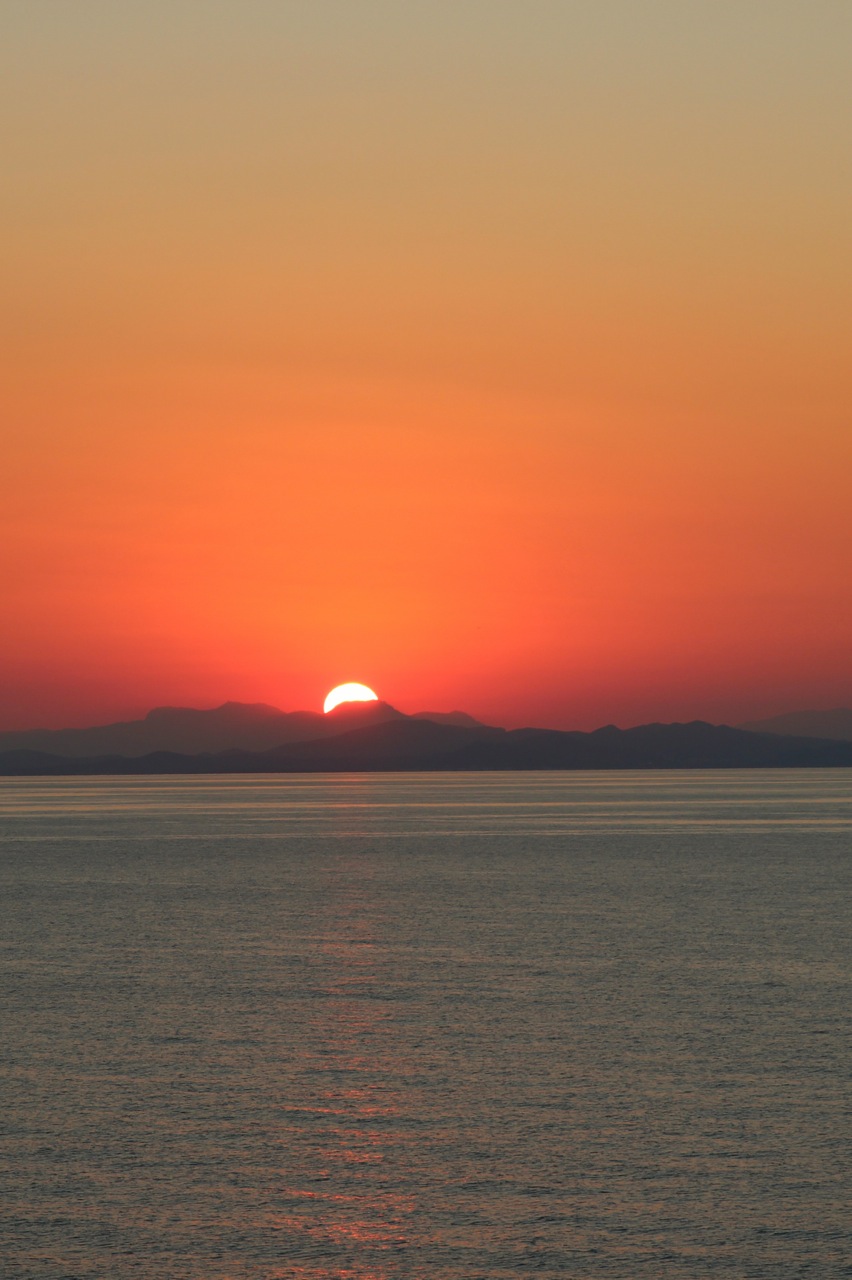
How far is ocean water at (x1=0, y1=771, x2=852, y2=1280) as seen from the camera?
10.7 m

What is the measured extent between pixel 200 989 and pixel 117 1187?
Answer: 11322mm

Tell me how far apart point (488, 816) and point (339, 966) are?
94734 mm

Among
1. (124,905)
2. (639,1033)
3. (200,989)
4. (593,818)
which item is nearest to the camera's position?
(639,1033)

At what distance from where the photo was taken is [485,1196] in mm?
11766

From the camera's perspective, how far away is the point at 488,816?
120 meters

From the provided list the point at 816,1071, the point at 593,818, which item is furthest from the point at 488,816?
the point at 816,1071

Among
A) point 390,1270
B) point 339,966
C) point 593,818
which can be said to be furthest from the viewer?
point 593,818

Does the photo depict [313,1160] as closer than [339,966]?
Yes

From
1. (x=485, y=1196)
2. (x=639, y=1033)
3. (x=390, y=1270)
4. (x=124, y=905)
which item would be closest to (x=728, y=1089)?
(x=639, y=1033)

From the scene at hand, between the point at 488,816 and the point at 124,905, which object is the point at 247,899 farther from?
the point at 488,816

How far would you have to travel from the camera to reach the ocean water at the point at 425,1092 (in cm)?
1069

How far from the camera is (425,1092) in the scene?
15570 millimetres

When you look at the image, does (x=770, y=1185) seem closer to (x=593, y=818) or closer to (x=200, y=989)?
(x=200, y=989)

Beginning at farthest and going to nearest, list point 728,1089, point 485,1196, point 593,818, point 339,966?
1. point 593,818
2. point 339,966
3. point 728,1089
4. point 485,1196
